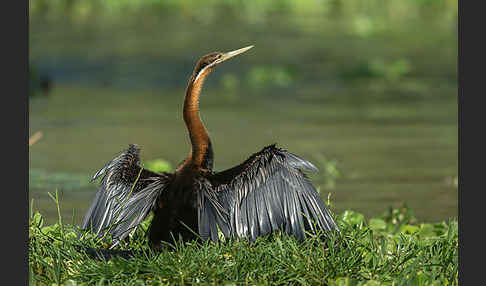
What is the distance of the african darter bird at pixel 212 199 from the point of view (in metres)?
6.24

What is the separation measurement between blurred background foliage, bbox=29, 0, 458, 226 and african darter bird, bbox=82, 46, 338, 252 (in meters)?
1.84

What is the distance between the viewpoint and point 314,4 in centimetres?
2414

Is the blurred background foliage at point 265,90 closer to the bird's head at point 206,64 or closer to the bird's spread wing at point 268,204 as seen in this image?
the bird's head at point 206,64

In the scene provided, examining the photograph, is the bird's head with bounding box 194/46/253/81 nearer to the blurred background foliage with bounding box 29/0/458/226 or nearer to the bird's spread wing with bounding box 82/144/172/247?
the bird's spread wing with bounding box 82/144/172/247

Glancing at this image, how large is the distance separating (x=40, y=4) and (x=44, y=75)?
610cm

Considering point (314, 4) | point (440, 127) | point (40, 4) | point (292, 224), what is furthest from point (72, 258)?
point (314, 4)

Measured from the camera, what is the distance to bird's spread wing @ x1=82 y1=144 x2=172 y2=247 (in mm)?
6406

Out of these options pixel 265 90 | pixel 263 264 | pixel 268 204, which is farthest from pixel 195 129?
pixel 265 90

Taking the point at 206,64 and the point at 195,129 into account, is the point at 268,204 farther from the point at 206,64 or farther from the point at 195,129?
the point at 206,64

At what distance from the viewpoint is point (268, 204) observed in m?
6.26

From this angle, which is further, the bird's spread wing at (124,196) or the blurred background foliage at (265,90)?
the blurred background foliage at (265,90)

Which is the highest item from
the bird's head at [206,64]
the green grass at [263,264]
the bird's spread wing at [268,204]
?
the bird's head at [206,64]

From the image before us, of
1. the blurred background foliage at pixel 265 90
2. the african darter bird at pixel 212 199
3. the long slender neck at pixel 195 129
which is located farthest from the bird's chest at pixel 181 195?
the blurred background foliage at pixel 265 90

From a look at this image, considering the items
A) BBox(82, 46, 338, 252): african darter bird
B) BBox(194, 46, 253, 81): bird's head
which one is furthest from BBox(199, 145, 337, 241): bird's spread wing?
BBox(194, 46, 253, 81): bird's head
